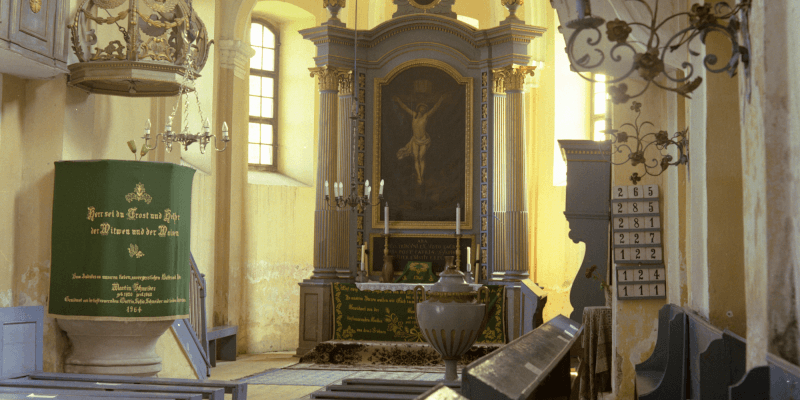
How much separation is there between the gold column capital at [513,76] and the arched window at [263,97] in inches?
146

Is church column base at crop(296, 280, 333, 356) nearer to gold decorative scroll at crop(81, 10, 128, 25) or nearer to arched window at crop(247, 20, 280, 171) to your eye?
arched window at crop(247, 20, 280, 171)

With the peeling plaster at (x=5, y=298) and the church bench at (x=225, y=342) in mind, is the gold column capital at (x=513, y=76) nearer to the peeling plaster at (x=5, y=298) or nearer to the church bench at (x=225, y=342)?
the church bench at (x=225, y=342)

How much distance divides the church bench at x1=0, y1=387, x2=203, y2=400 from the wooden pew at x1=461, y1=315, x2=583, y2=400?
5.02ft

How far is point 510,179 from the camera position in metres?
10.5

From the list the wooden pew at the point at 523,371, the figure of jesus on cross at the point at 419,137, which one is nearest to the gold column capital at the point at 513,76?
the figure of jesus on cross at the point at 419,137

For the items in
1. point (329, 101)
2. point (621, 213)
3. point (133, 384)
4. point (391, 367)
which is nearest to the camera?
point (133, 384)

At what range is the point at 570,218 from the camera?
316 inches

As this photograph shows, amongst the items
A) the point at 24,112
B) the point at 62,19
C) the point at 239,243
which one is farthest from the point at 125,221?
the point at 239,243

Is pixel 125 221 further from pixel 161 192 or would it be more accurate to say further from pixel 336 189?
pixel 336 189

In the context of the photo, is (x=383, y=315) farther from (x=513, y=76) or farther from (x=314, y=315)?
(x=513, y=76)

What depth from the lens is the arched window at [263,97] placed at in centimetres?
1234

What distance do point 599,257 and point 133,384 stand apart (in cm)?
520

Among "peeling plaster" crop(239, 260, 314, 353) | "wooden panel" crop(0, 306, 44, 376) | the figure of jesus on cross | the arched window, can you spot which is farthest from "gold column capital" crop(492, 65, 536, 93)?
"wooden panel" crop(0, 306, 44, 376)

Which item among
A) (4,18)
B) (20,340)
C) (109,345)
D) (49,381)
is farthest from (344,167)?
(49,381)
